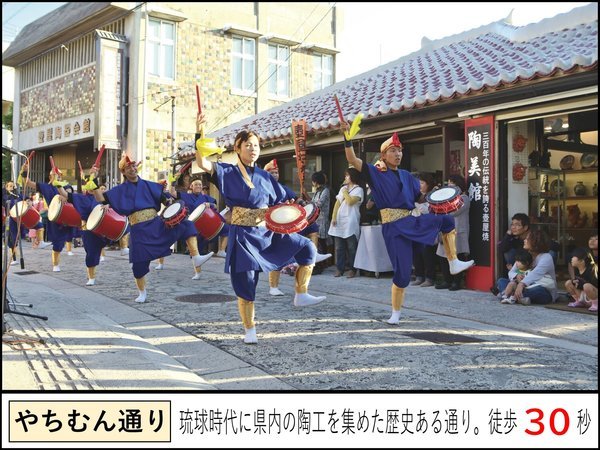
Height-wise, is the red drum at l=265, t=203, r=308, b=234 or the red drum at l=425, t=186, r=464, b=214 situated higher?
the red drum at l=425, t=186, r=464, b=214

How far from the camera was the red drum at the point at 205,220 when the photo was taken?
28.5 feet

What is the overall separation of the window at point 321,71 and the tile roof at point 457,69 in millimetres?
6860

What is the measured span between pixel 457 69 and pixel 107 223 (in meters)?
5.82

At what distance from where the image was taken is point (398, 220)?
520cm

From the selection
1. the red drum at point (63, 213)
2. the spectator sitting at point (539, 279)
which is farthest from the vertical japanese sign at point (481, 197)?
the red drum at point (63, 213)

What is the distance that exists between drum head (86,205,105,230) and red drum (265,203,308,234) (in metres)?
3.62

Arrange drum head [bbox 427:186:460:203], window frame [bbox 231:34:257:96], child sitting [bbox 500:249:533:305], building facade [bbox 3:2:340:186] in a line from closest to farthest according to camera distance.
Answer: drum head [bbox 427:186:460:203] → child sitting [bbox 500:249:533:305] → building facade [bbox 3:2:340:186] → window frame [bbox 231:34:257:96]

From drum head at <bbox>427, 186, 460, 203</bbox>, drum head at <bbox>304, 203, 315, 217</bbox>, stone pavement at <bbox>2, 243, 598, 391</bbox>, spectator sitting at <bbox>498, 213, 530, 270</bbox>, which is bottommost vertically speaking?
stone pavement at <bbox>2, 243, 598, 391</bbox>

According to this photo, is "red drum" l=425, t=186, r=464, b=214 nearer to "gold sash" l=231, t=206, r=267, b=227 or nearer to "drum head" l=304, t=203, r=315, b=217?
"drum head" l=304, t=203, r=315, b=217

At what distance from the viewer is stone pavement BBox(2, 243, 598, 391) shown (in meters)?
3.43

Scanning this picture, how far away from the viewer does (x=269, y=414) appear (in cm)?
267

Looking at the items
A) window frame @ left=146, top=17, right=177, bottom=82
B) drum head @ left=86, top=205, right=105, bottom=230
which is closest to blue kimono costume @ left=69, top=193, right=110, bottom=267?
drum head @ left=86, top=205, right=105, bottom=230

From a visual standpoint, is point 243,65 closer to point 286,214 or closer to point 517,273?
point 517,273

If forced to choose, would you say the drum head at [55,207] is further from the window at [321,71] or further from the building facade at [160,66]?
the window at [321,71]
